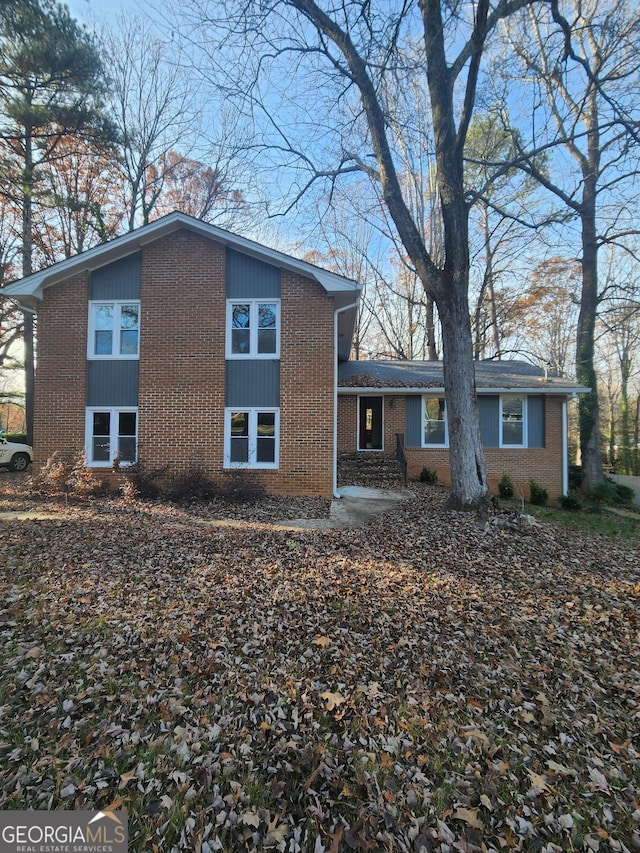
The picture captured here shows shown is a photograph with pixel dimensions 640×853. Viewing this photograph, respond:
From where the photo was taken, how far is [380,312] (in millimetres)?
27906

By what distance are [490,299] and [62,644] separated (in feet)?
82.8

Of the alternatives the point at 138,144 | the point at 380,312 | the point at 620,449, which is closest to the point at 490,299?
the point at 380,312

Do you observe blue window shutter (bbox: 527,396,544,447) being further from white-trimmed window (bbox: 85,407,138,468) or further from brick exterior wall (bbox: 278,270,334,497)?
white-trimmed window (bbox: 85,407,138,468)

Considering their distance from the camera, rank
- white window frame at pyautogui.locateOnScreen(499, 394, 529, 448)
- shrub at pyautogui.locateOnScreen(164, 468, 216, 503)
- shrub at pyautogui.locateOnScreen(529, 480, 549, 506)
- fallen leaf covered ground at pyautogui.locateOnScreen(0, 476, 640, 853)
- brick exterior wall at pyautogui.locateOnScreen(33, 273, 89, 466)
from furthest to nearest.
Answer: white window frame at pyautogui.locateOnScreen(499, 394, 529, 448), shrub at pyautogui.locateOnScreen(529, 480, 549, 506), brick exterior wall at pyautogui.locateOnScreen(33, 273, 89, 466), shrub at pyautogui.locateOnScreen(164, 468, 216, 503), fallen leaf covered ground at pyautogui.locateOnScreen(0, 476, 640, 853)

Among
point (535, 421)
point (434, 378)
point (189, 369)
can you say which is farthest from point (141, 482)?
point (535, 421)

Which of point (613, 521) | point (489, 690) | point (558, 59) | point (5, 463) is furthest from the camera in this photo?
point (5, 463)

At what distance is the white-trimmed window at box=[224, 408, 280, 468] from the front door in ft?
15.1

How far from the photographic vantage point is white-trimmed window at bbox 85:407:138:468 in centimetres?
1111

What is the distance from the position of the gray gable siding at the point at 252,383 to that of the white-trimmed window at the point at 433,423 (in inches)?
234

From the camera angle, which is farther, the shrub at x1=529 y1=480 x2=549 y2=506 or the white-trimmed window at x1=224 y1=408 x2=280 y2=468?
the shrub at x1=529 y1=480 x2=549 y2=506

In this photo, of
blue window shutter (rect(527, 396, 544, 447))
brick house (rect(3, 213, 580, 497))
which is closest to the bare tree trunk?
brick house (rect(3, 213, 580, 497))

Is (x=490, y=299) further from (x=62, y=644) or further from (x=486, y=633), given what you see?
(x=62, y=644)

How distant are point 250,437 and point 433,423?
21.9 feet

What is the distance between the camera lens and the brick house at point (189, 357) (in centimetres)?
1066
